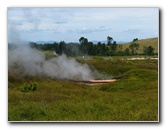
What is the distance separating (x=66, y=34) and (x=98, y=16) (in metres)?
0.50

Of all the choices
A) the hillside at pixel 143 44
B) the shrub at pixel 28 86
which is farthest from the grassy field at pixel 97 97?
the hillside at pixel 143 44

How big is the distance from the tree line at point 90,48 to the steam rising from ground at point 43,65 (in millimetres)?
93

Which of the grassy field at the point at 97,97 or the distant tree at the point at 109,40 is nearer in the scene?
the grassy field at the point at 97,97

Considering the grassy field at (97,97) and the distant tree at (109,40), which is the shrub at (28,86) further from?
the distant tree at (109,40)

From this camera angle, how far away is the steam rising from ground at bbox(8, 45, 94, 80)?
12.0 m

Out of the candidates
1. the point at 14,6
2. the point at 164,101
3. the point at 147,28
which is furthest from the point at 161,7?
the point at 14,6

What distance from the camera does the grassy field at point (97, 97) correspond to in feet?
39.0

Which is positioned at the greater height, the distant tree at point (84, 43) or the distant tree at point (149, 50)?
the distant tree at point (84, 43)

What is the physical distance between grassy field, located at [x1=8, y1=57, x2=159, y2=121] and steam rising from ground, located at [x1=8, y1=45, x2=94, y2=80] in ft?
0.27

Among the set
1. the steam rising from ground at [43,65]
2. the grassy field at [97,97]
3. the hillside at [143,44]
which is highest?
the hillside at [143,44]

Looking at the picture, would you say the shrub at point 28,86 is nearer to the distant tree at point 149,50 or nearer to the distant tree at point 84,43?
the distant tree at point 84,43

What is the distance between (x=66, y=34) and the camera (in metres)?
12.0

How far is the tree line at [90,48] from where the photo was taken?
1203 centimetres
